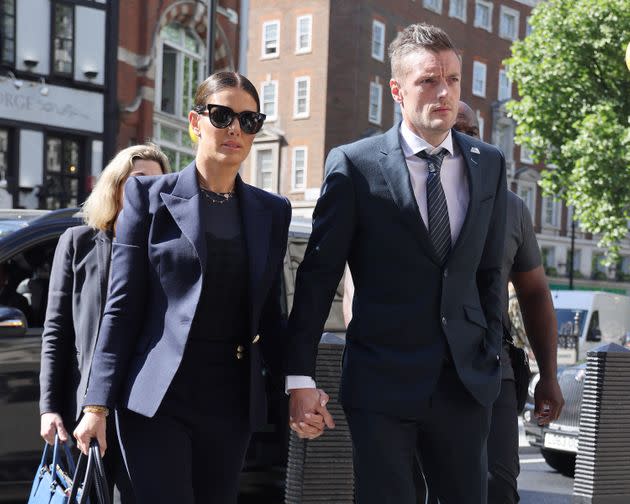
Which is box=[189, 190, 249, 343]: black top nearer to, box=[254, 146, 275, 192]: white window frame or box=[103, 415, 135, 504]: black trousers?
box=[103, 415, 135, 504]: black trousers

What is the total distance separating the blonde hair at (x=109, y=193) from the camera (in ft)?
13.6

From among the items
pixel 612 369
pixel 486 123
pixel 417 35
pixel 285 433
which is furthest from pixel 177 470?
pixel 486 123

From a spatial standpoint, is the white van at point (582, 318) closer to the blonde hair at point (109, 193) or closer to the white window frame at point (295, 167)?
the blonde hair at point (109, 193)

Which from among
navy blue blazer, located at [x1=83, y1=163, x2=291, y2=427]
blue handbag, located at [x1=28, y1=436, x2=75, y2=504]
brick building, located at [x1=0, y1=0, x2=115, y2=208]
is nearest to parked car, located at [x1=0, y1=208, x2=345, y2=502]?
blue handbag, located at [x1=28, y1=436, x2=75, y2=504]

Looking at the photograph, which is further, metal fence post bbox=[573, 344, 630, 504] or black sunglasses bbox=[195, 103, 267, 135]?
metal fence post bbox=[573, 344, 630, 504]

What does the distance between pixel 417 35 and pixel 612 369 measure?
3.70 m

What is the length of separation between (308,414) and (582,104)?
1198 inches

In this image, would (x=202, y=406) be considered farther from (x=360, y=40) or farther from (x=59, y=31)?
(x=360, y=40)

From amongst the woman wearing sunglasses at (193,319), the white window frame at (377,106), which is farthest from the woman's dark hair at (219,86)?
the white window frame at (377,106)

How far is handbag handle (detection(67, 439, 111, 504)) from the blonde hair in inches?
49.7

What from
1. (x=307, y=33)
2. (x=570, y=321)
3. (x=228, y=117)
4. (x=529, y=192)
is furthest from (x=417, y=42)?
(x=529, y=192)

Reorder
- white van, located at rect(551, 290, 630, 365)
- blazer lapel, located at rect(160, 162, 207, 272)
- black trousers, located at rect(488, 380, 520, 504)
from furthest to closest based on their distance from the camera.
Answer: white van, located at rect(551, 290, 630, 365) → black trousers, located at rect(488, 380, 520, 504) → blazer lapel, located at rect(160, 162, 207, 272)

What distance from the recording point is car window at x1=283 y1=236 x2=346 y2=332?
5.82 metres

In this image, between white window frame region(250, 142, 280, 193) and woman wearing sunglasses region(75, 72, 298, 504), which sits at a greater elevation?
white window frame region(250, 142, 280, 193)
